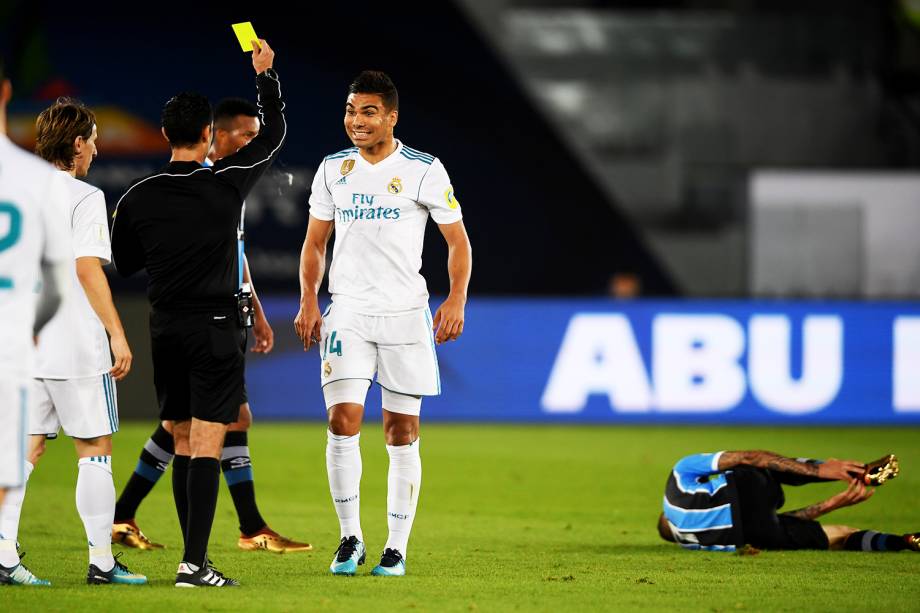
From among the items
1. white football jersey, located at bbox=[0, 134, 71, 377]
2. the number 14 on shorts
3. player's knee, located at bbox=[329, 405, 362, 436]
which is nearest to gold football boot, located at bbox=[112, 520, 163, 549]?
player's knee, located at bbox=[329, 405, 362, 436]

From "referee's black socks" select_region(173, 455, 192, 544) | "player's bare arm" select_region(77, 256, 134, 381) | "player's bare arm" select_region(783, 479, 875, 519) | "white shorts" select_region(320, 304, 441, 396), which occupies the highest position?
"player's bare arm" select_region(77, 256, 134, 381)

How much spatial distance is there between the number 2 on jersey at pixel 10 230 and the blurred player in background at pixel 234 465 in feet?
9.47

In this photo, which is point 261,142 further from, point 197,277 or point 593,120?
point 593,120

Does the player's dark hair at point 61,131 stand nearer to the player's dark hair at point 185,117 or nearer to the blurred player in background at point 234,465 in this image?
the player's dark hair at point 185,117

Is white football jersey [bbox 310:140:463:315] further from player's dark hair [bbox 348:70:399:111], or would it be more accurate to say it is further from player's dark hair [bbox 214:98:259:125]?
player's dark hair [bbox 214:98:259:125]

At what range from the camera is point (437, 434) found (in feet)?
44.9

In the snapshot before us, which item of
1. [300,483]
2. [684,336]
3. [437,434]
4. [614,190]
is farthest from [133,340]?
[614,190]

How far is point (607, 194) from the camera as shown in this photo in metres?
21.3

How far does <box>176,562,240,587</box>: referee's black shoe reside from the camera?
565 cm

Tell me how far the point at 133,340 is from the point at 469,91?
8621 mm

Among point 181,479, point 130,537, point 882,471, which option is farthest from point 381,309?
point 882,471

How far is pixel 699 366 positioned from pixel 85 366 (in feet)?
31.8

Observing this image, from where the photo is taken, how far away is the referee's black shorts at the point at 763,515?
696 cm

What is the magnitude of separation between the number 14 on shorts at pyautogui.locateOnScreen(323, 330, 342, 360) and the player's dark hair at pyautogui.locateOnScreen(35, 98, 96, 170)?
1.31 meters
